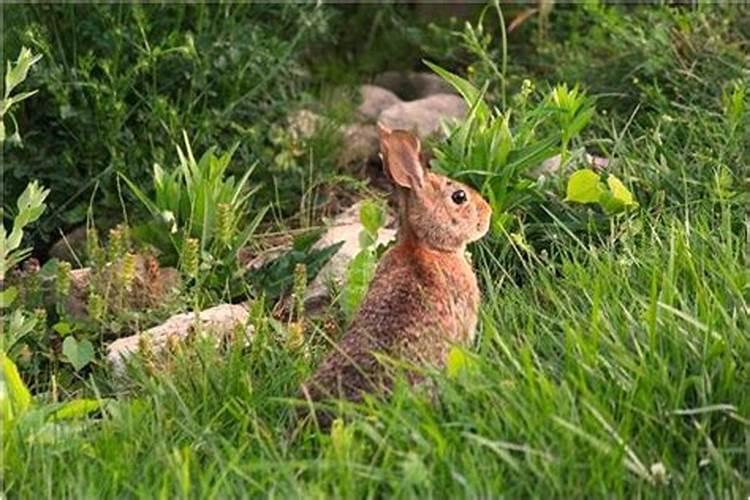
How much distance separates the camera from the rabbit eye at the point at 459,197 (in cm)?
497

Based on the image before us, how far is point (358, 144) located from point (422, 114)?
288mm

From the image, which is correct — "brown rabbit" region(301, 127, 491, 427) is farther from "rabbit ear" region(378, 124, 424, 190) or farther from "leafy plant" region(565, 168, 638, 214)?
"leafy plant" region(565, 168, 638, 214)

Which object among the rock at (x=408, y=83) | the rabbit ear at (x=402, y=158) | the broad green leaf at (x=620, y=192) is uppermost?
the rabbit ear at (x=402, y=158)

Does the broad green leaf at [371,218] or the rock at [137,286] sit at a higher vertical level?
the broad green leaf at [371,218]

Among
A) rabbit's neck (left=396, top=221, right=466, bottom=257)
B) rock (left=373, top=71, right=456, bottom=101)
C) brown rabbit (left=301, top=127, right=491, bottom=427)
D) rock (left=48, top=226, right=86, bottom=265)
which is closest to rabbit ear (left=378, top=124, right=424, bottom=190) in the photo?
brown rabbit (left=301, top=127, right=491, bottom=427)

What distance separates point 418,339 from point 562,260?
3.30 ft

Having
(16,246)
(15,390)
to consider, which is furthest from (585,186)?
(15,390)

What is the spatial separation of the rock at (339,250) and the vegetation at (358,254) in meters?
0.07

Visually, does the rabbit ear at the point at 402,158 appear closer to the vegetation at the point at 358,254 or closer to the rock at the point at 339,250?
the vegetation at the point at 358,254

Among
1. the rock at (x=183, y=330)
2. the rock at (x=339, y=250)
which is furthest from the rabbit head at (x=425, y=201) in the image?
the rock at (x=339, y=250)

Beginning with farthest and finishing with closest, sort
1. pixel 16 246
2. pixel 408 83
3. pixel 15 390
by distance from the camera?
pixel 408 83 < pixel 16 246 < pixel 15 390

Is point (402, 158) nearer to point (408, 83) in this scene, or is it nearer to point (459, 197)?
point (459, 197)

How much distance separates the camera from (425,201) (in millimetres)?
4895

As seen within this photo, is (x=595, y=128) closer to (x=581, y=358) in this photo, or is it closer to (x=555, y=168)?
(x=555, y=168)
